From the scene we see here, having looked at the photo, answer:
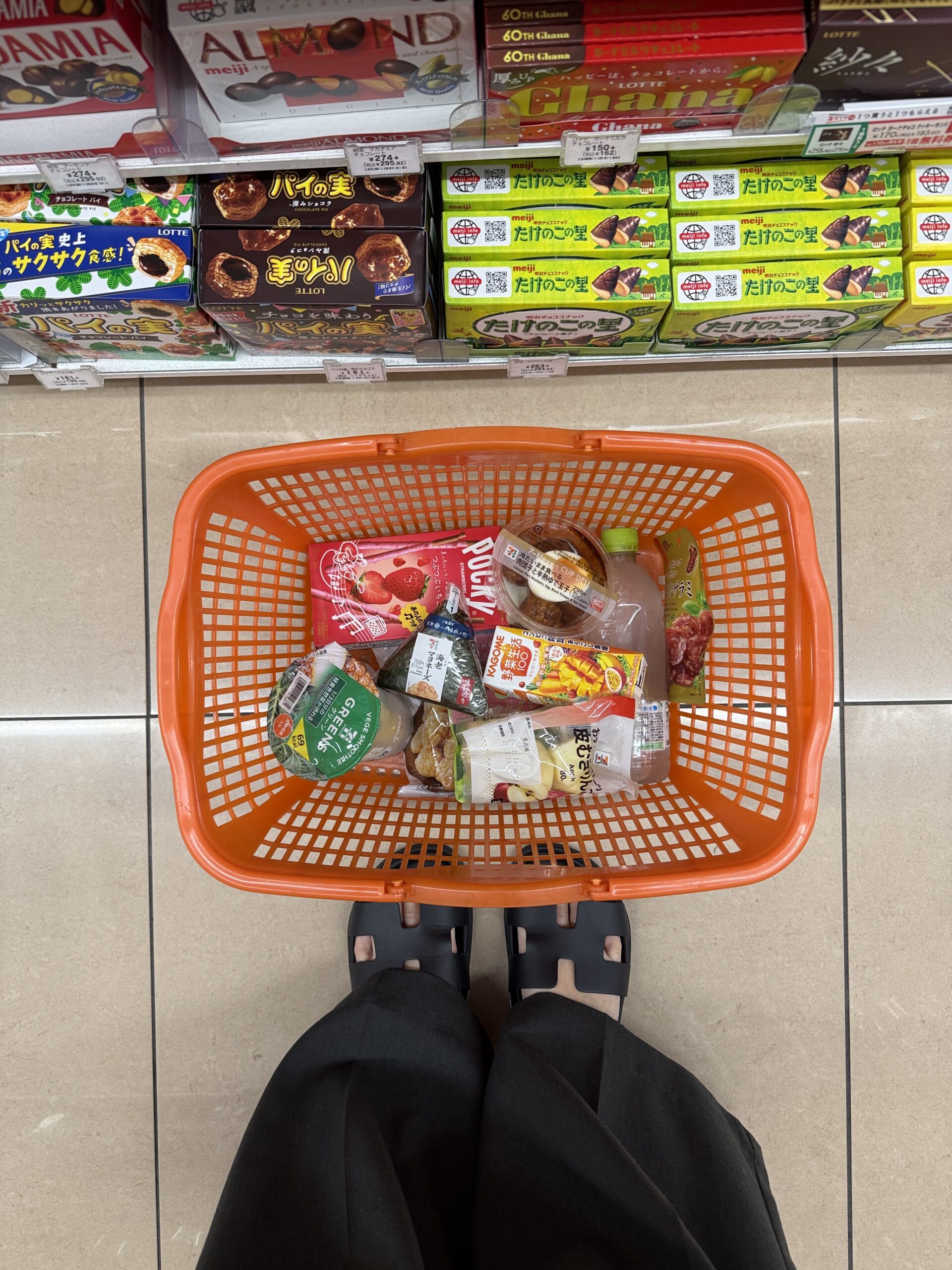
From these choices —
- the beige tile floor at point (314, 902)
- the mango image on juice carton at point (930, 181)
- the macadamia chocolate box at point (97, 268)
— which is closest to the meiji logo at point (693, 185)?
the mango image on juice carton at point (930, 181)

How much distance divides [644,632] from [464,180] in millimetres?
665

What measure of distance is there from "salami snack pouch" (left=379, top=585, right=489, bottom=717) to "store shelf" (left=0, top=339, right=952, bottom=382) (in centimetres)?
40

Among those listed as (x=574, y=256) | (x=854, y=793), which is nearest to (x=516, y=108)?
(x=574, y=256)

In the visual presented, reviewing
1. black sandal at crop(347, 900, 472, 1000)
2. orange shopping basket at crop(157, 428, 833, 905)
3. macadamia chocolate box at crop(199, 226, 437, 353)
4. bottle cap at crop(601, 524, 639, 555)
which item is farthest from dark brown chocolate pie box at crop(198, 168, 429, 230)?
black sandal at crop(347, 900, 472, 1000)

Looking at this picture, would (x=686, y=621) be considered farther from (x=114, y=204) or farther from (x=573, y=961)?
(x=114, y=204)

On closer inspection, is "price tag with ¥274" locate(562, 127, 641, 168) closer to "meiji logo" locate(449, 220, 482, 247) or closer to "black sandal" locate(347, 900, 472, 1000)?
"meiji logo" locate(449, 220, 482, 247)

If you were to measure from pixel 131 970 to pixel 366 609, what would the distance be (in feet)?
2.65

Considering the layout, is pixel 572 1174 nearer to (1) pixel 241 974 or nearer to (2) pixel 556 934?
(2) pixel 556 934

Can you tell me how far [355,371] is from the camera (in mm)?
1140

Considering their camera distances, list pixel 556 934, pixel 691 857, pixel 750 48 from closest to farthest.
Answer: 1. pixel 750 48
2. pixel 691 857
3. pixel 556 934

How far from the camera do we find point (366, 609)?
115 centimetres

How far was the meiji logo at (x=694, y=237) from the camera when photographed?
3.10ft

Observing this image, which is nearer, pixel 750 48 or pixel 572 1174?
pixel 750 48

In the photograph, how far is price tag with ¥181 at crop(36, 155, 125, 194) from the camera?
840 millimetres
